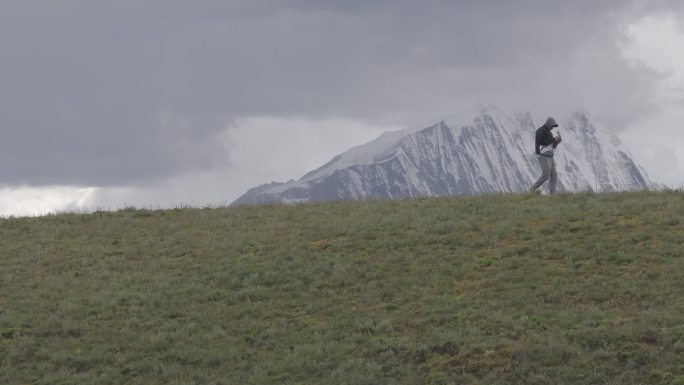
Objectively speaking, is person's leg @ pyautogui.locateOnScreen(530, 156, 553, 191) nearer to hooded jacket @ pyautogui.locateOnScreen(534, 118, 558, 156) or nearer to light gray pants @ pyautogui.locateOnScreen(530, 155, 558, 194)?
light gray pants @ pyautogui.locateOnScreen(530, 155, 558, 194)

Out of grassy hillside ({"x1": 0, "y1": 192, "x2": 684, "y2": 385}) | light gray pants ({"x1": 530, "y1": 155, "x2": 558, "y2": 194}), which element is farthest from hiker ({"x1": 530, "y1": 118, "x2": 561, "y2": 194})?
grassy hillside ({"x1": 0, "y1": 192, "x2": 684, "y2": 385})

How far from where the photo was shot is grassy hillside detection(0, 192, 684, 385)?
18.8 m

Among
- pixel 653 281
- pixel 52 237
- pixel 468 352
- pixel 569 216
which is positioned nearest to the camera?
pixel 468 352

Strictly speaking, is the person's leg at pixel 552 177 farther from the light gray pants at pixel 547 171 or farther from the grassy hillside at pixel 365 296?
the grassy hillside at pixel 365 296

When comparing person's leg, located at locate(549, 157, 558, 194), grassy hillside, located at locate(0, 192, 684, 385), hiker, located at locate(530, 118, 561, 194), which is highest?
hiker, located at locate(530, 118, 561, 194)

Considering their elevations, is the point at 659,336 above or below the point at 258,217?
below

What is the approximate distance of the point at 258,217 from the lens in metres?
31.5

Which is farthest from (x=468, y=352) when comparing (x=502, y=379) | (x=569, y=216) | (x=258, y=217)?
(x=258, y=217)

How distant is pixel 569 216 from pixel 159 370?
451 inches

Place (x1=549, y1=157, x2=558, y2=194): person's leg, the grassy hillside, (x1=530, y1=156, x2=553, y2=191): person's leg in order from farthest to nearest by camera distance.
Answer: (x1=549, y1=157, x2=558, y2=194): person's leg → (x1=530, y1=156, x2=553, y2=191): person's leg → the grassy hillside

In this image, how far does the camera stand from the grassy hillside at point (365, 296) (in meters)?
18.8

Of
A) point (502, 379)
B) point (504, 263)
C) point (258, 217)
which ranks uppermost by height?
point (258, 217)

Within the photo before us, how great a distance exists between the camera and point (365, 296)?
74.8 feet

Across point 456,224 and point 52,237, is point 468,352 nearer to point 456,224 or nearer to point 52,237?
point 456,224
